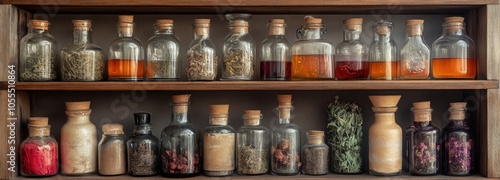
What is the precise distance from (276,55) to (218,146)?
1.10 feet

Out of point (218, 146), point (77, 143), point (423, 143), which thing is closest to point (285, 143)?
point (218, 146)

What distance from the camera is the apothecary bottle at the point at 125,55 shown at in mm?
1932

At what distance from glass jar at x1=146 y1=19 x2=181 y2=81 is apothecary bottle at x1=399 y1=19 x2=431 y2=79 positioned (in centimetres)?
70

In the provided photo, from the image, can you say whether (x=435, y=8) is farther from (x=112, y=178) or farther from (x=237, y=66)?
(x=112, y=178)

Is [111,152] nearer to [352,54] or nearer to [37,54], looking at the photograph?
[37,54]

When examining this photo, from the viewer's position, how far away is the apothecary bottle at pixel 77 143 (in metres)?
1.94

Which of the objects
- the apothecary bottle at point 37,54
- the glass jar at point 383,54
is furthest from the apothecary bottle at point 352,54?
the apothecary bottle at point 37,54

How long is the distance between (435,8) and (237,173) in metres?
0.81

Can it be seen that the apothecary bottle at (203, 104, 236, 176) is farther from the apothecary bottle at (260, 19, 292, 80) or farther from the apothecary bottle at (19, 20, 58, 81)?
the apothecary bottle at (19, 20, 58, 81)

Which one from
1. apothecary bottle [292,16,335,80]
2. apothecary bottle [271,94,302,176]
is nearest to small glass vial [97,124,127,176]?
apothecary bottle [271,94,302,176]

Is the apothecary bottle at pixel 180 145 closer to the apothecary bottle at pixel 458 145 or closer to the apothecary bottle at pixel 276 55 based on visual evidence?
the apothecary bottle at pixel 276 55

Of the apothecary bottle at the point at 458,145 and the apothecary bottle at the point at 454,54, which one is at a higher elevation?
the apothecary bottle at the point at 454,54

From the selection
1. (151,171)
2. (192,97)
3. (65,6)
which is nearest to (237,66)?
(192,97)

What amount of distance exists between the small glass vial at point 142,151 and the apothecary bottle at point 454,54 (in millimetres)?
905
